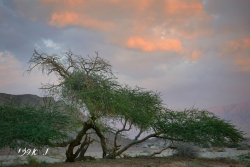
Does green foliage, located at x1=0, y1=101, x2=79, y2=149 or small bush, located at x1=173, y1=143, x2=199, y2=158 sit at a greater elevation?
green foliage, located at x1=0, y1=101, x2=79, y2=149

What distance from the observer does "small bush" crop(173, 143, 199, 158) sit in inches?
908

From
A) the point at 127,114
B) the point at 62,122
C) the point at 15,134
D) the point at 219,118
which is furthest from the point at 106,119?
the point at 219,118

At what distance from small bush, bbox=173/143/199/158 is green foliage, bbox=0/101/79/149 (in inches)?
408

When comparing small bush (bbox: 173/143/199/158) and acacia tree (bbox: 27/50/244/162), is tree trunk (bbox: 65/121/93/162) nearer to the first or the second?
acacia tree (bbox: 27/50/244/162)

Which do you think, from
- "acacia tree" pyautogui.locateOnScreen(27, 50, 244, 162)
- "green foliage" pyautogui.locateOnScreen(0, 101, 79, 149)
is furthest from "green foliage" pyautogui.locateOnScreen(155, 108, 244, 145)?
"green foliage" pyautogui.locateOnScreen(0, 101, 79, 149)

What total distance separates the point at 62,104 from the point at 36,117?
4.75 ft

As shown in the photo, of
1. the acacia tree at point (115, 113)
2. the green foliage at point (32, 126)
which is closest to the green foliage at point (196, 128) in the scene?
the acacia tree at point (115, 113)

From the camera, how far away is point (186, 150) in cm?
2319

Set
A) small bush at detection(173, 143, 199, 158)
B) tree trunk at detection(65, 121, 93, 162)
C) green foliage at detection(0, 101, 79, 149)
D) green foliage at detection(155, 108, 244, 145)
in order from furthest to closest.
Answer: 1. small bush at detection(173, 143, 199, 158)
2. green foliage at detection(155, 108, 244, 145)
3. tree trunk at detection(65, 121, 93, 162)
4. green foliage at detection(0, 101, 79, 149)

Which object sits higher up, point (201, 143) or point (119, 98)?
point (119, 98)

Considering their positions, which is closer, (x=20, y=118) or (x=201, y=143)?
(x=20, y=118)

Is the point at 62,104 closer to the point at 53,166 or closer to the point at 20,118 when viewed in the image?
Result: the point at 20,118

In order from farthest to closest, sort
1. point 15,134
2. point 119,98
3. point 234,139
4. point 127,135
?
point 234,139, point 127,135, point 119,98, point 15,134

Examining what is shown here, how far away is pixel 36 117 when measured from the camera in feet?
51.8
